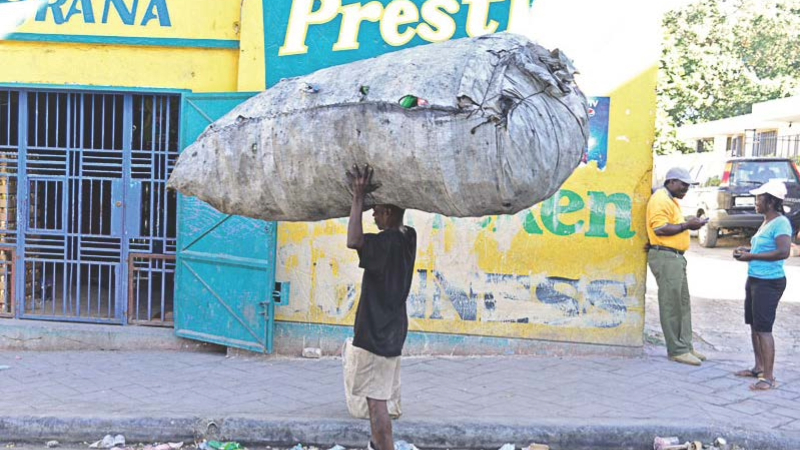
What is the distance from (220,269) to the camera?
6.62m

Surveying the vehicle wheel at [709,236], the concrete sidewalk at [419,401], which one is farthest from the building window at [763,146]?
the concrete sidewalk at [419,401]

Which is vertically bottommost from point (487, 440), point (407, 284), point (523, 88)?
point (487, 440)

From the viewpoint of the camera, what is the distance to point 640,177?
653cm

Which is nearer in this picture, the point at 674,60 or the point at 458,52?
the point at 458,52

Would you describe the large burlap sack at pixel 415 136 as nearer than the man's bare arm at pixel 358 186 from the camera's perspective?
Yes

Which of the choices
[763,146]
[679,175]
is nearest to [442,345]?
[679,175]

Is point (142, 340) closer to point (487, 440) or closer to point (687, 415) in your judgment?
point (487, 440)

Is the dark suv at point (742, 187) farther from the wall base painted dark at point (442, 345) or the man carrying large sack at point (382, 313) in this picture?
the man carrying large sack at point (382, 313)

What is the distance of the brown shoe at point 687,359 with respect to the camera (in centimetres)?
652

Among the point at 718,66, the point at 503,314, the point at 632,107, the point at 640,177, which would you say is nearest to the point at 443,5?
the point at 632,107

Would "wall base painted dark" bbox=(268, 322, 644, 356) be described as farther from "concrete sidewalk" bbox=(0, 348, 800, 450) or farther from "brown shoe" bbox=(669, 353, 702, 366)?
"brown shoe" bbox=(669, 353, 702, 366)

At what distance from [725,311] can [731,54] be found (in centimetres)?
2399

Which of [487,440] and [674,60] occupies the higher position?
[674,60]

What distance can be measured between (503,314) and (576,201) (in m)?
1.13
